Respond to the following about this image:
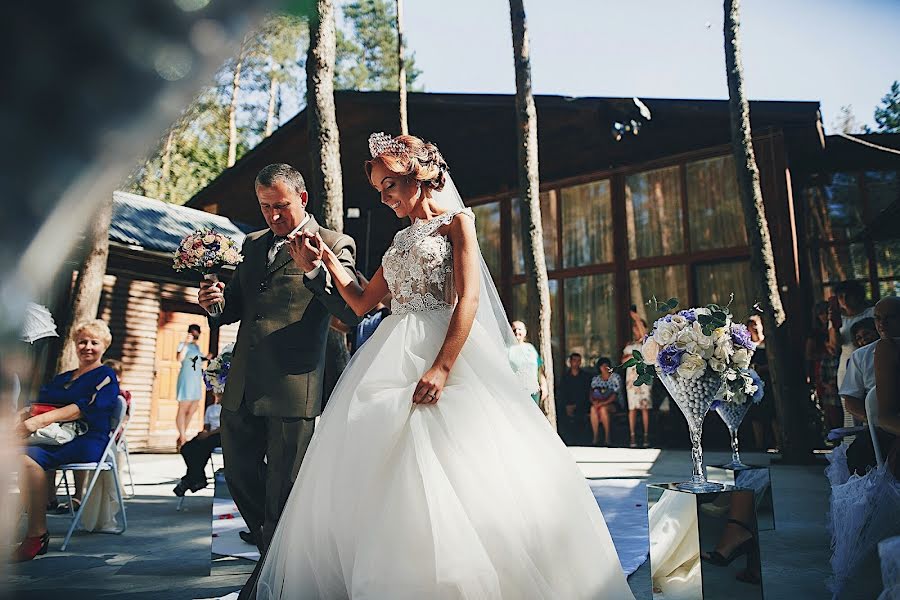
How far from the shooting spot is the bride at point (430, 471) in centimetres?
235

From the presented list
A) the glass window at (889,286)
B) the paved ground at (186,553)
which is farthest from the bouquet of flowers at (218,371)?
the glass window at (889,286)

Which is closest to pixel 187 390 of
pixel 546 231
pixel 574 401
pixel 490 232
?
pixel 574 401

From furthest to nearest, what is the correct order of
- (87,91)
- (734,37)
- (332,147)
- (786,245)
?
1. (786,245)
2. (734,37)
3. (332,147)
4. (87,91)

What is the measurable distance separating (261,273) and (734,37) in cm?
856

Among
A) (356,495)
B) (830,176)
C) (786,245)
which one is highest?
(830,176)

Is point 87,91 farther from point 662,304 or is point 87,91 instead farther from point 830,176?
point 830,176

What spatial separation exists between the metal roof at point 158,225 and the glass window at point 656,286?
7273 mm

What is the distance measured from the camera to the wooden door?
1177 centimetres

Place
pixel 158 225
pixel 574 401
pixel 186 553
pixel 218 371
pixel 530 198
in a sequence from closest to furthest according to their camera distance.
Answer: pixel 186 553, pixel 218 371, pixel 530 198, pixel 158 225, pixel 574 401

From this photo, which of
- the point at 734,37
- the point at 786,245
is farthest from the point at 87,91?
the point at 786,245

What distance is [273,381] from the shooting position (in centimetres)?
303

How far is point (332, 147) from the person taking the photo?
272 inches

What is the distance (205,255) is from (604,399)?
9.30 m

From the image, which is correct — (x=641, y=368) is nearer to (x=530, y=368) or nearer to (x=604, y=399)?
(x=530, y=368)
